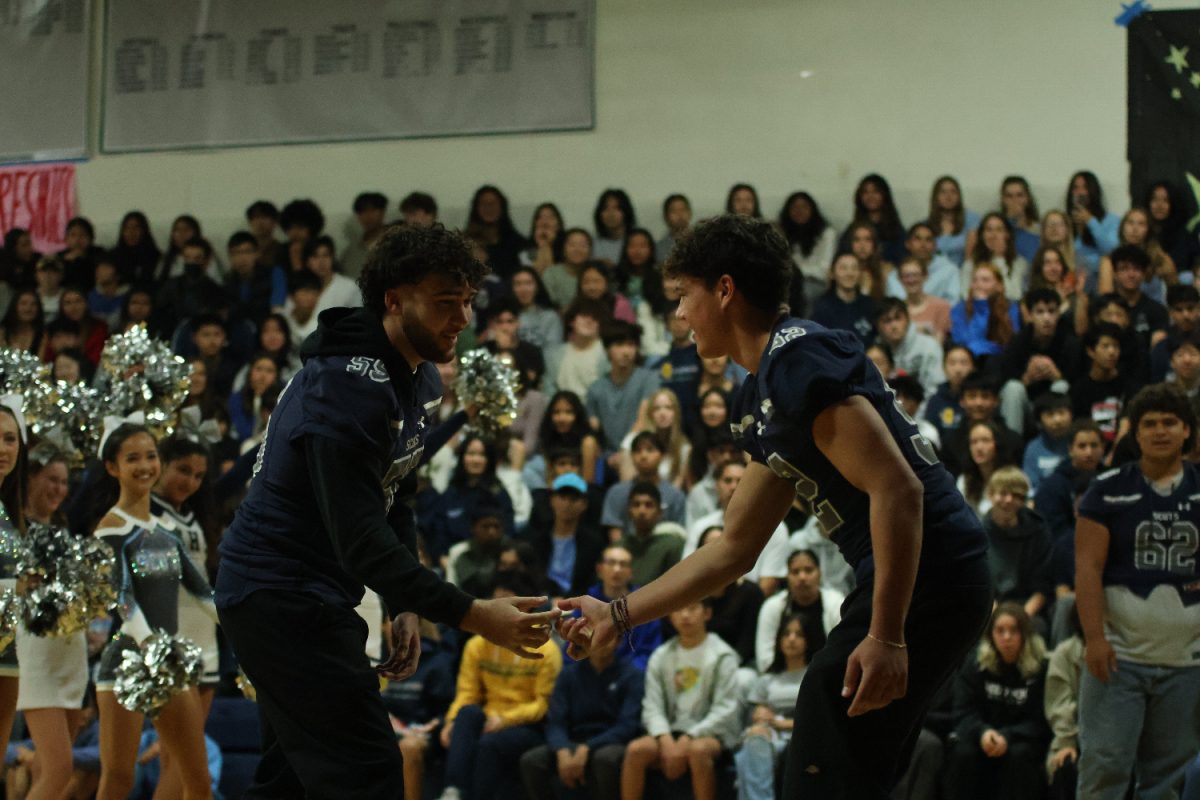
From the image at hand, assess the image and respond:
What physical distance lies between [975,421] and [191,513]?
5.02m

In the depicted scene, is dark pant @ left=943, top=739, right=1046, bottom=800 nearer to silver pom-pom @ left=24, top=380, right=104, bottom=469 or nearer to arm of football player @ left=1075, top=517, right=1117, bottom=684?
arm of football player @ left=1075, top=517, right=1117, bottom=684

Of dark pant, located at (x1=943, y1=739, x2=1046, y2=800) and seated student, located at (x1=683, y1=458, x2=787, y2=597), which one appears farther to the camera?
seated student, located at (x1=683, y1=458, x2=787, y2=597)

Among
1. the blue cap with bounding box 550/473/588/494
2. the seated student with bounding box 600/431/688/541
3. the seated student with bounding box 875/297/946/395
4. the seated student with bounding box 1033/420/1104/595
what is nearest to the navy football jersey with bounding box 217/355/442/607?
the seated student with bounding box 600/431/688/541

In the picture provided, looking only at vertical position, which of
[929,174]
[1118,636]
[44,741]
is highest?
[929,174]

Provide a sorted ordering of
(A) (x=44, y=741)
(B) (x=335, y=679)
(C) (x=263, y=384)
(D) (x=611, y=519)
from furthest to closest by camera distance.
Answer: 1. (C) (x=263, y=384)
2. (D) (x=611, y=519)
3. (A) (x=44, y=741)
4. (B) (x=335, y=679)

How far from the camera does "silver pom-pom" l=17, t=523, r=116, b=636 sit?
5891 mm

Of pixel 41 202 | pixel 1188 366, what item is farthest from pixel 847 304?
pixel 41 202

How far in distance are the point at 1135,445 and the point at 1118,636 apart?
1038 millimetres

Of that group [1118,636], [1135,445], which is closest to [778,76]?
[1135,445]

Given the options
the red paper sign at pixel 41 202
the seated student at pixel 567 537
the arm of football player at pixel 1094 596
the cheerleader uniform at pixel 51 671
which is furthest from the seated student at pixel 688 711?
the red paper sign at pixel 41 202

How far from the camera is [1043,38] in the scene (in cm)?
1238

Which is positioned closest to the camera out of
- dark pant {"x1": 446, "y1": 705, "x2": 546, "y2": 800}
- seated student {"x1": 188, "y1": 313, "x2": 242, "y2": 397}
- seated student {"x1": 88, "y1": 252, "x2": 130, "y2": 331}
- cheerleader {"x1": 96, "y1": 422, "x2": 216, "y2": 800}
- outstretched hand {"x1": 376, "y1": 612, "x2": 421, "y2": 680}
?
outstretched hand {"x1": 376, "y1": 612, "x2": 421, "y2": 680}

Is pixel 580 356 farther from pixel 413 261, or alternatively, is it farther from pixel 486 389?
pixel 413 261

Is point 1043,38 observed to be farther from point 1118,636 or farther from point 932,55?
point 1118,636
